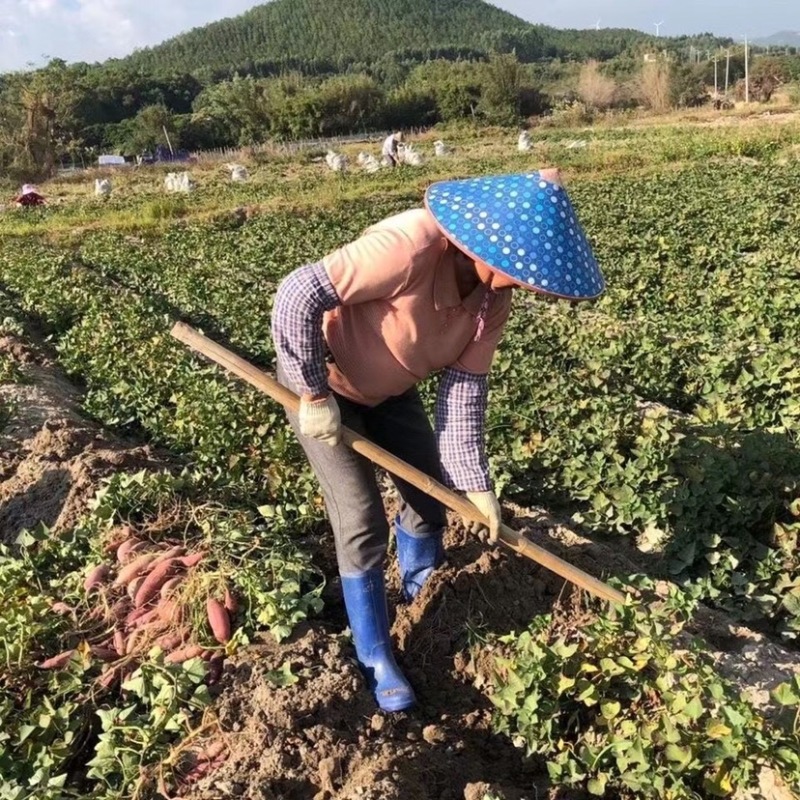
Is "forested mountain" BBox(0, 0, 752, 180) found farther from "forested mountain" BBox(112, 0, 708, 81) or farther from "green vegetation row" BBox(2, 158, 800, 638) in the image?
"forested mountain" BBox(112, 0, 708, 81)

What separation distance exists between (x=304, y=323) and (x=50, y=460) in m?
2.73

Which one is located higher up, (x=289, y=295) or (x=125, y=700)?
(x=289, y=295)

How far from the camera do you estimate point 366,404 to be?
9.09ft

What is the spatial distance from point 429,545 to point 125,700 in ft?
3.96

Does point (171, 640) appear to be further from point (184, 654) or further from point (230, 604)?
point (230, 604)

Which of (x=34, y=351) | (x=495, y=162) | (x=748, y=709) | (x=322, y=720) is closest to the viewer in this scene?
(x=748, y=709)

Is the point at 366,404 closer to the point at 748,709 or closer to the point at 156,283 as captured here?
the point at 748,709

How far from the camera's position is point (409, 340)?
250cm

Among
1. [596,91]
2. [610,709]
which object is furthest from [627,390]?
[596,91]

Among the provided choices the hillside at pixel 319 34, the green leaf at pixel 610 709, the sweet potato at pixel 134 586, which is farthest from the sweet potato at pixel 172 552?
the hillside at pixel 319 34

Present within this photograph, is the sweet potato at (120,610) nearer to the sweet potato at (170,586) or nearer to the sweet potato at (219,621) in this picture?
the sweet potato at (170,586)

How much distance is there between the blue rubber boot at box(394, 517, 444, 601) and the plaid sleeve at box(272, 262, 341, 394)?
3.02 feet

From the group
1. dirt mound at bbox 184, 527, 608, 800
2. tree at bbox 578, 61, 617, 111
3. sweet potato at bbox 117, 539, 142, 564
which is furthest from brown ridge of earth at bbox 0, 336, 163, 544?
tree at bbox 578, 61, 617, 111

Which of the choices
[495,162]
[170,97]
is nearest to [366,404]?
[495,162]
